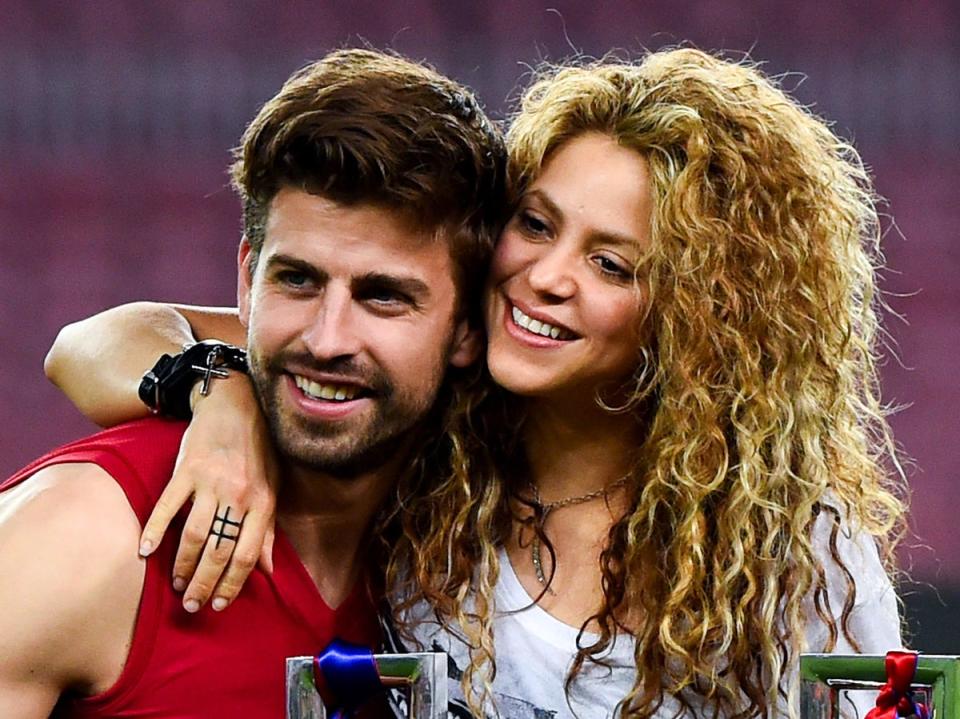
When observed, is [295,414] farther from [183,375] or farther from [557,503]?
[557,503]

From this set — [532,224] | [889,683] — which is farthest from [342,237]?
[889,683]

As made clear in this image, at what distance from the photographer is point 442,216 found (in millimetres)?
1884

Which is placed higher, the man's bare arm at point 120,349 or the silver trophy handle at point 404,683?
the man's bare arm at point 120,349

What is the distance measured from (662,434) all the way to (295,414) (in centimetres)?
45

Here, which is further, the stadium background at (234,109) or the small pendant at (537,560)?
the stadium background at (234,109)

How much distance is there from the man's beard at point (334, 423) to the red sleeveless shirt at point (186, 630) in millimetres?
122

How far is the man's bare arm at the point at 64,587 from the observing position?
5.39ft

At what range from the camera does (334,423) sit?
1.82 metres

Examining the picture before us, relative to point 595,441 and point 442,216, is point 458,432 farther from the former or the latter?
point 442,216

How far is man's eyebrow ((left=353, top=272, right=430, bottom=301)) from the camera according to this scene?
182cm

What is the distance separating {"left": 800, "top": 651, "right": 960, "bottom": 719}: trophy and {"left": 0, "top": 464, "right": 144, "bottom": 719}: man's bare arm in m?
0.76

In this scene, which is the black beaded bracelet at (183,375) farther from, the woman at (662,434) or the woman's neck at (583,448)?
the woman's neck at (583,448)

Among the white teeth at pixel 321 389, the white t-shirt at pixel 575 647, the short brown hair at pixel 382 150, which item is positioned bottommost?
the white t-shirt at pixel 575 647

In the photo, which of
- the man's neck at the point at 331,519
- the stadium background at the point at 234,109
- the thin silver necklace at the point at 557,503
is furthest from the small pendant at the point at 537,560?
the stadium background at the point at 234,109
